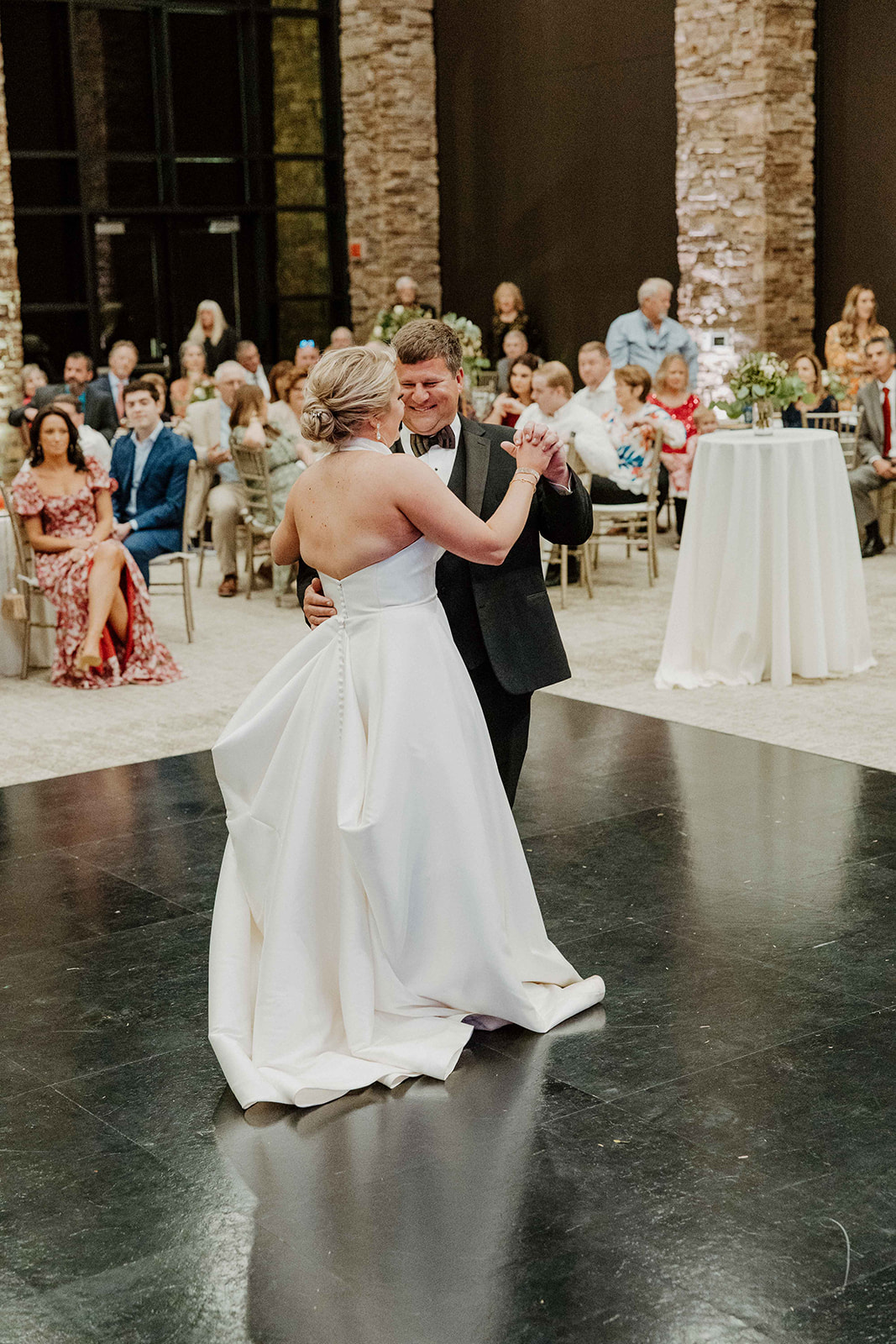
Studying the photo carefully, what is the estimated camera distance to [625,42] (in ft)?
42.2

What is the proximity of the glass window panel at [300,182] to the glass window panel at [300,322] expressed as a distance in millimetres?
966

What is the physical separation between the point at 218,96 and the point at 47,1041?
13627mm

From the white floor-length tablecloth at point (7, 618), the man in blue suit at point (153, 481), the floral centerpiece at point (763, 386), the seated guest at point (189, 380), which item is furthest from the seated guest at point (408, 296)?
the floral centerpiece at point (763, 386)

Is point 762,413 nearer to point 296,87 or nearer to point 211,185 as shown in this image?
point 211,185

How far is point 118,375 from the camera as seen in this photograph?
11500 millimetres

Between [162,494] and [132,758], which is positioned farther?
[162,494]

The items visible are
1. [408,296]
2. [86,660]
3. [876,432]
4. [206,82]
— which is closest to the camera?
[86,660]

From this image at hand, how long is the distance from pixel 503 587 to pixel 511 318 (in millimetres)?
10723

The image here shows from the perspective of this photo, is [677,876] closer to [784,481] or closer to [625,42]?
[784,481]

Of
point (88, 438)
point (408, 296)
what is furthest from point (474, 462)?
point (408, 296)

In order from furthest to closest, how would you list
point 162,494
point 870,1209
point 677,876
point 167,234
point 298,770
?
point 167,234, point 162,494, point 677,876, point 298,770, point 870,1209

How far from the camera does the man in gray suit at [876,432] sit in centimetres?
937

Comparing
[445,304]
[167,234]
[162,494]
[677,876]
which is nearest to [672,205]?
[445,304]

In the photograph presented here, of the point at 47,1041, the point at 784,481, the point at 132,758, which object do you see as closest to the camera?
the point at 47,1041
